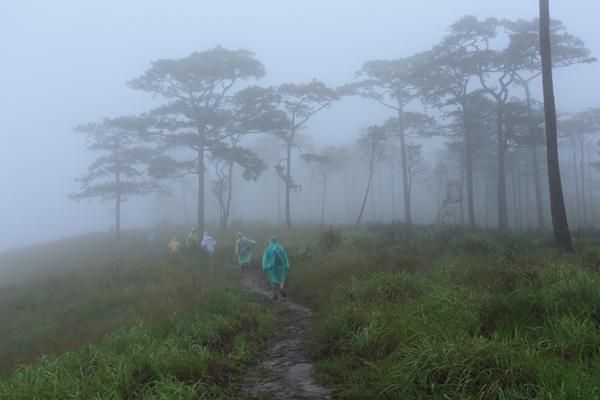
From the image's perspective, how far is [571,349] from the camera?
505cm

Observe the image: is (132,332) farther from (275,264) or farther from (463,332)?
(463,332)

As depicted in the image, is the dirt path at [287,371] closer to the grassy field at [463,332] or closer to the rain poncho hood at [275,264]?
the grassy field at [463,332]

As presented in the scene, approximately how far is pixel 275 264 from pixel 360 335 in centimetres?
575

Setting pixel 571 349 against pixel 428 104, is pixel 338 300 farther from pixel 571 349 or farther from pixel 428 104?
pixel 428 104

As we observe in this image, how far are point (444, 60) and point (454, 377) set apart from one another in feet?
75.6

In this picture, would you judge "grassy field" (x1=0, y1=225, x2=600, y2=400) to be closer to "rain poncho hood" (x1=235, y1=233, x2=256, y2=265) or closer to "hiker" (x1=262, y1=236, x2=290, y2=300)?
"hiker" (x1=262, y1=236, x2=290, y2=300)

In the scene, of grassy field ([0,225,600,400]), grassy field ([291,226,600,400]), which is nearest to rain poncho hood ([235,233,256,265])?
grassy field ([0,225,600,400])

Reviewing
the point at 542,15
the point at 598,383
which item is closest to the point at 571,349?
the point at 598,383

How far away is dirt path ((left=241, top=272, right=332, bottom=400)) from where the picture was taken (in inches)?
206

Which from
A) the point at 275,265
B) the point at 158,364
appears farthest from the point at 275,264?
the point at 158,364

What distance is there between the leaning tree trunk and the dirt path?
8560 millimetres

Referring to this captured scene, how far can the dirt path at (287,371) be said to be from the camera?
5.24 meters

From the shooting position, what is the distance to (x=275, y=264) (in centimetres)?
1182

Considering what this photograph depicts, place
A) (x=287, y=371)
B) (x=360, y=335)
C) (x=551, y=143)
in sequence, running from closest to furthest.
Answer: (x=287, y=371) < (x=360, y=335) < (x=551, y=143)
